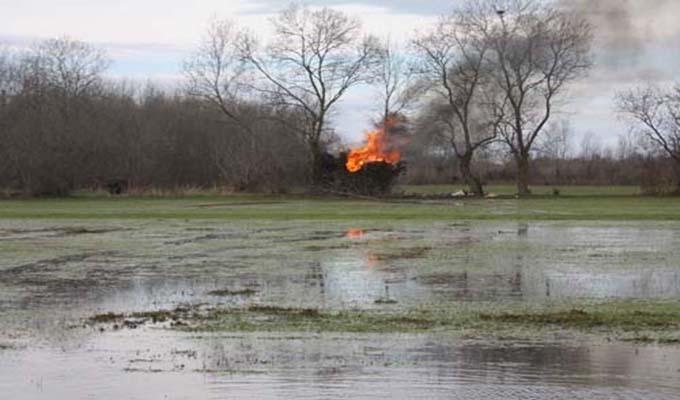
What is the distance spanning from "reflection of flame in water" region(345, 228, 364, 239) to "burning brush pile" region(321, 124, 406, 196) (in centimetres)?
3296

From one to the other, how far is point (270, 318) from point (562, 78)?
192 feet

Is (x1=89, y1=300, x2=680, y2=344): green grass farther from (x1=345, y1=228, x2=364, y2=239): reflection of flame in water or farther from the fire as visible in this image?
the fire

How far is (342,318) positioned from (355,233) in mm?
19356

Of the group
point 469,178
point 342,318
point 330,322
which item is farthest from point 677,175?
point 330,322

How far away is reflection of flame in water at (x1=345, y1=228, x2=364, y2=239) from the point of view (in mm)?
30744

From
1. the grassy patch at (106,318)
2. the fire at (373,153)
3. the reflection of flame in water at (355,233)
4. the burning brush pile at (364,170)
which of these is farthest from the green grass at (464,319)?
the fire at (373,153)

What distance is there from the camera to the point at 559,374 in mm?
9383

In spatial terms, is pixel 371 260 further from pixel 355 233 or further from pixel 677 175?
pixel 677 175

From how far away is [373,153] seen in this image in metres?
69.2

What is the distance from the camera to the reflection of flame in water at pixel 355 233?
101ft

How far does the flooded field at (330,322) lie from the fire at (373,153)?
131ft

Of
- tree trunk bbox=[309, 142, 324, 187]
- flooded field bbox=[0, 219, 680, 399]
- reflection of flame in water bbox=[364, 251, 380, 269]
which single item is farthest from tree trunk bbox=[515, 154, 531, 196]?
reflection of flame in water bbox=[364, 251, 380, 269]

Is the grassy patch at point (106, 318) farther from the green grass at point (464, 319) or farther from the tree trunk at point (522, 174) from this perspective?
the tree trunk at point (522, 174)

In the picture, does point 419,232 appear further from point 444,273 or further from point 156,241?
point 444,273
